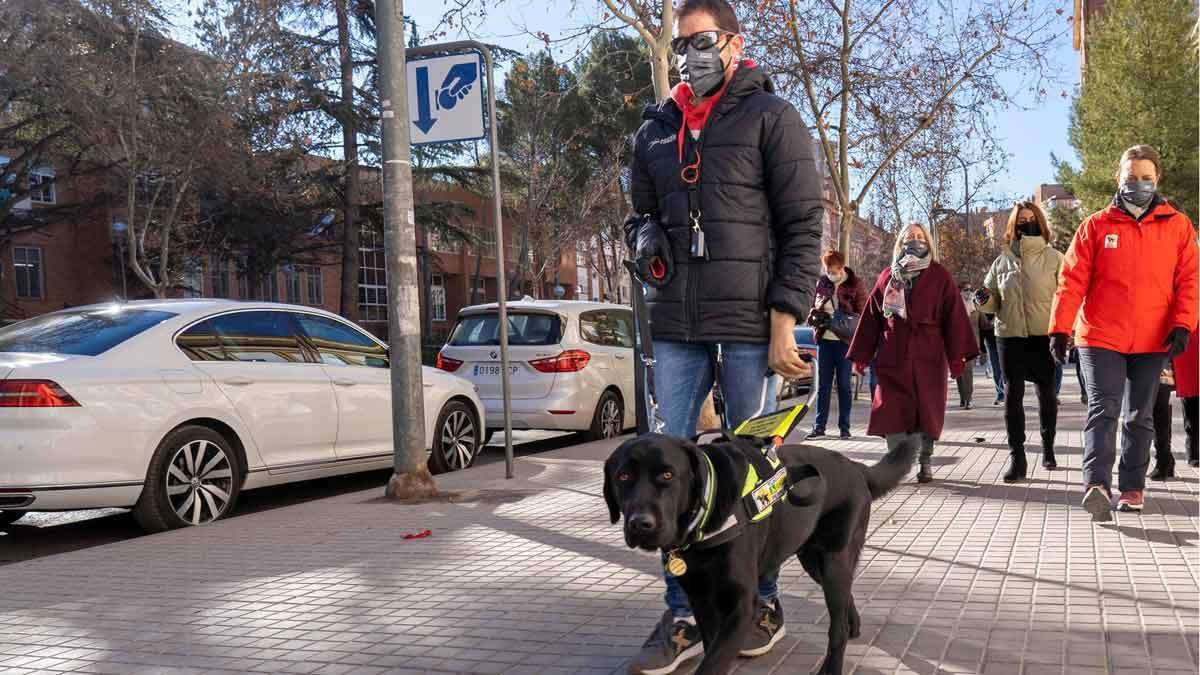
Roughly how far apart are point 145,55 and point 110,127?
179 cm

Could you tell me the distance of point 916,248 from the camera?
25.0ft

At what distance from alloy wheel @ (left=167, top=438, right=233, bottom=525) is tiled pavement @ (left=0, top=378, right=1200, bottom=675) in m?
0.26

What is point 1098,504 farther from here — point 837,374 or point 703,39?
point 837,374

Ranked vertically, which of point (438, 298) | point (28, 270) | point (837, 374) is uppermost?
point (28, 270)

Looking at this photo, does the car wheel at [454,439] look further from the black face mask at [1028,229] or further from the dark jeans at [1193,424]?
the dark jeans at [1193,424]

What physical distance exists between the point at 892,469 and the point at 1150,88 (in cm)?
3856

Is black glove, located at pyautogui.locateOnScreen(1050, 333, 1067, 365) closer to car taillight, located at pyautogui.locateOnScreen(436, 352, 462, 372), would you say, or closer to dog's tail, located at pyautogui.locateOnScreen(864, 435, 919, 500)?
dog's tail, located at pyautogui.locateOnScreen(864, 435, 919, 500)

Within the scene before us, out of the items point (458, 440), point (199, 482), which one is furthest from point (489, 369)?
point (199, 482)

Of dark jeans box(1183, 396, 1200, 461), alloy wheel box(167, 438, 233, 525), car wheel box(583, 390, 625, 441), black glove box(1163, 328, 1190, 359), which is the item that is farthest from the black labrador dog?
car wheel box(583, 390, 625, 441)

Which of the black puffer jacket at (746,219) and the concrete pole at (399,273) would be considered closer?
the black puffer jacket at (746,219)

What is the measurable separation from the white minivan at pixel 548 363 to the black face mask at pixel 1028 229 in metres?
4.72

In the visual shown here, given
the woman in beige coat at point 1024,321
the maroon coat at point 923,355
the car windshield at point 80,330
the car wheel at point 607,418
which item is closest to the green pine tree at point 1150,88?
the car wheel at point 607,418

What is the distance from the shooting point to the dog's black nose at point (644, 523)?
2715mm

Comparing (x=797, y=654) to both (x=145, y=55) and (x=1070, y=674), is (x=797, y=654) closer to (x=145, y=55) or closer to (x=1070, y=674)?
(x=1070, y=674)
